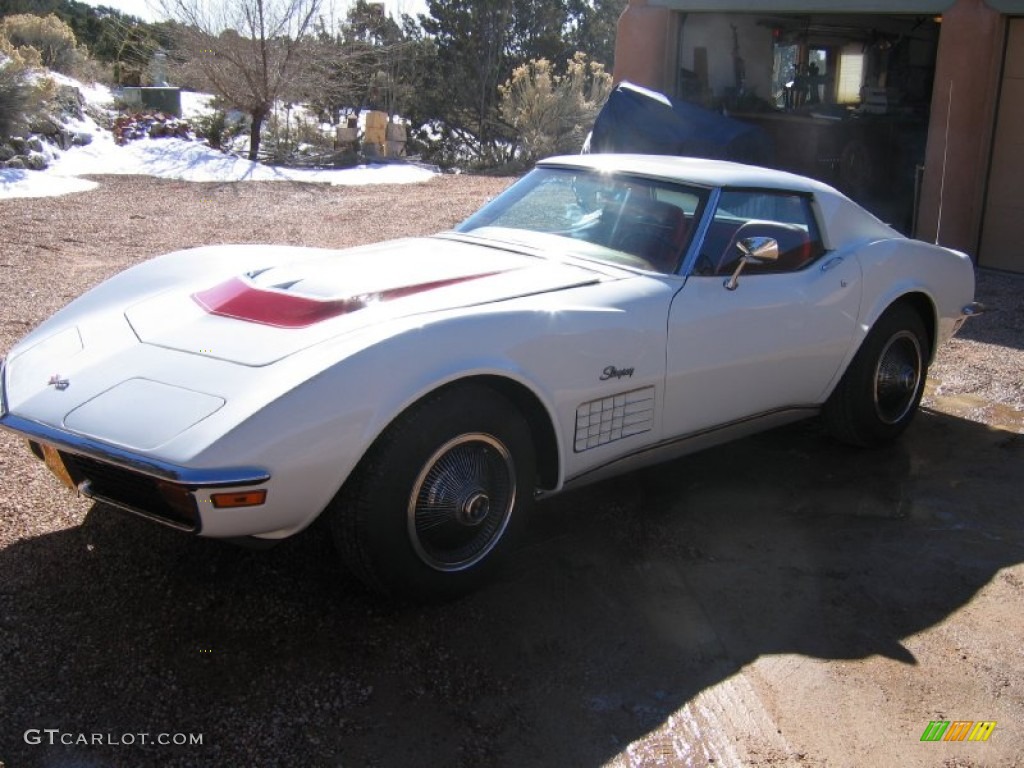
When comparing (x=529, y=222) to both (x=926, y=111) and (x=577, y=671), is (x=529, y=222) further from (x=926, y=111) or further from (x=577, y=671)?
(x=926, y=111)

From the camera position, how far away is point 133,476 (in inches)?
113

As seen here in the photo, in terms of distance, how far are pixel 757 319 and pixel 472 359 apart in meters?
1.48

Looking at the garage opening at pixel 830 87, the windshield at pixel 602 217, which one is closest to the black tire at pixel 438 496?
the windshield at pixel 602 217

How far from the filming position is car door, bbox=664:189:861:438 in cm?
392

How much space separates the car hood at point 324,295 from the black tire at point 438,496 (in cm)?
37

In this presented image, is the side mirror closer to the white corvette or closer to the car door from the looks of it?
the white corvette

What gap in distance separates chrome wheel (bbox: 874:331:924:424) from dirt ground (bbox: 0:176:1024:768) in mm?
361

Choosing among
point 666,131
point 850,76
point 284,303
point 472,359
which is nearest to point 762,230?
point 472,359

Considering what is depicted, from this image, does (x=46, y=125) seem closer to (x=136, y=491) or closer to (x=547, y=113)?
(x=547, y=113)

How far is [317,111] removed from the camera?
60.2ft

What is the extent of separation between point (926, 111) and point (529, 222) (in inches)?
406

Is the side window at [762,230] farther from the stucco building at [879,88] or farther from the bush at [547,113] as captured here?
the bush at [547,113]

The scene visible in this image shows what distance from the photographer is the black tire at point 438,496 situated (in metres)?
Result: 3.03

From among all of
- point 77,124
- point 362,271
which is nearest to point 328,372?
point 362,271
